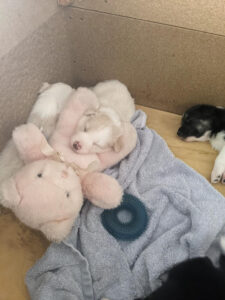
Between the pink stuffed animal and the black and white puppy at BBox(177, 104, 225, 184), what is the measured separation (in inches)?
23.1

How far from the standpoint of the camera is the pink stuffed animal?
3.14ft

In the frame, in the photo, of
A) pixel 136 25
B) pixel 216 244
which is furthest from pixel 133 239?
pixel 136 25

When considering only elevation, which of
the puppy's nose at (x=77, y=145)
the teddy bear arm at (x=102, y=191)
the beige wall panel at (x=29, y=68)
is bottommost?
the teddy bear arm at (x=102, y=191)

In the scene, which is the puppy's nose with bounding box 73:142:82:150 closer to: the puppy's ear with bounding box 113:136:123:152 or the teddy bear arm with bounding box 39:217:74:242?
the puppy's ear with bounding box 113:136:123:152

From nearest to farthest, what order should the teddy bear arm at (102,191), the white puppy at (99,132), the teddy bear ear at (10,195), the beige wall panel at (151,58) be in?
the teddy bear ear at (10,195) < the teddy bear arm at (102,191) < the white puppy at (99,132) < the beige wall panel at (151,58)

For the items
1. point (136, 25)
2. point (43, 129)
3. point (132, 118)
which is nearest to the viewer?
point (43, 129)

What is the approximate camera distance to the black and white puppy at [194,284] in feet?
2.28

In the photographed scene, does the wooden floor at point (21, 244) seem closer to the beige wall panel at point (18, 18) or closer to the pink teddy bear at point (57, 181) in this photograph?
the pink teddy bear at point (57, 181)

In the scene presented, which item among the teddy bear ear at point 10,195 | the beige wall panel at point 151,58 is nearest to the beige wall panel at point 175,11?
the beige wall panel at point 151,58

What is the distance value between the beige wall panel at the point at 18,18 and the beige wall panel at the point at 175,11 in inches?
8.7

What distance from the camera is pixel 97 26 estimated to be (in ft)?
4.77

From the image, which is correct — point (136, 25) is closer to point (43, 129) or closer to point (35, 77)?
point (35, 77)

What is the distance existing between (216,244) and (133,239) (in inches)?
11.2

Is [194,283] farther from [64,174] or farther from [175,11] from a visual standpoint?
[175,11]
